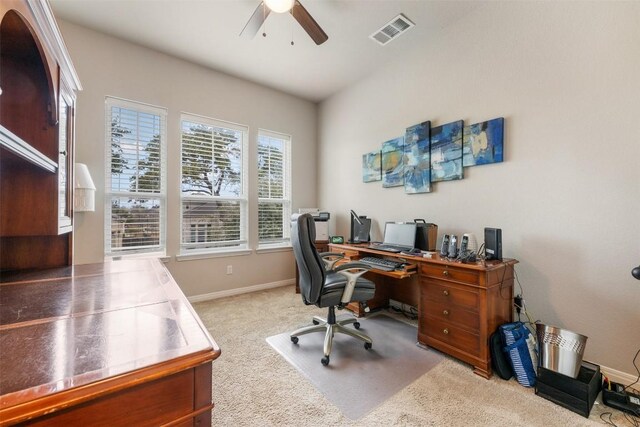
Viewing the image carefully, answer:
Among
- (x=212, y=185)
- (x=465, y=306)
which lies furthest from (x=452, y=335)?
(x=212, y=185)

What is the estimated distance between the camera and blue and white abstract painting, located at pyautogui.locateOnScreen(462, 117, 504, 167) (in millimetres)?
2309

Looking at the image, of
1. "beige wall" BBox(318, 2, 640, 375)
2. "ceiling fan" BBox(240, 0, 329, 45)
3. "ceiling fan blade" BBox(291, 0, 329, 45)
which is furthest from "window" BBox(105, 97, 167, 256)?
"beige wall" BBox(318, 2, 640, 375)

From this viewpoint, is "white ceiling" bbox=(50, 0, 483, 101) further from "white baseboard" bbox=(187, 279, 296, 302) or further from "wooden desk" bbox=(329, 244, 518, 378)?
"white baseboard" bbox=(187, 279, 296, 302)

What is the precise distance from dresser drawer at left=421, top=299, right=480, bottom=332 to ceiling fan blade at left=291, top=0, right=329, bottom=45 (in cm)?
239

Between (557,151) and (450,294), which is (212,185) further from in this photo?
(557,151)

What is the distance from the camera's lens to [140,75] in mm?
3029

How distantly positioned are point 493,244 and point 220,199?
10.3 ft

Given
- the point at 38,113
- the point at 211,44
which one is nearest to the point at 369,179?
the point at 211,44

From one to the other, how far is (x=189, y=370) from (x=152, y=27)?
341 centimetres

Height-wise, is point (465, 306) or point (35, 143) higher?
point (35, 143)

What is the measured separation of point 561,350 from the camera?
5.49ft

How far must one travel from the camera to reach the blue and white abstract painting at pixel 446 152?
257cm

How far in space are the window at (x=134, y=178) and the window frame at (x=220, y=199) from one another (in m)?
0.21

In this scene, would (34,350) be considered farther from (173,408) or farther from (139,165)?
(139,165)
